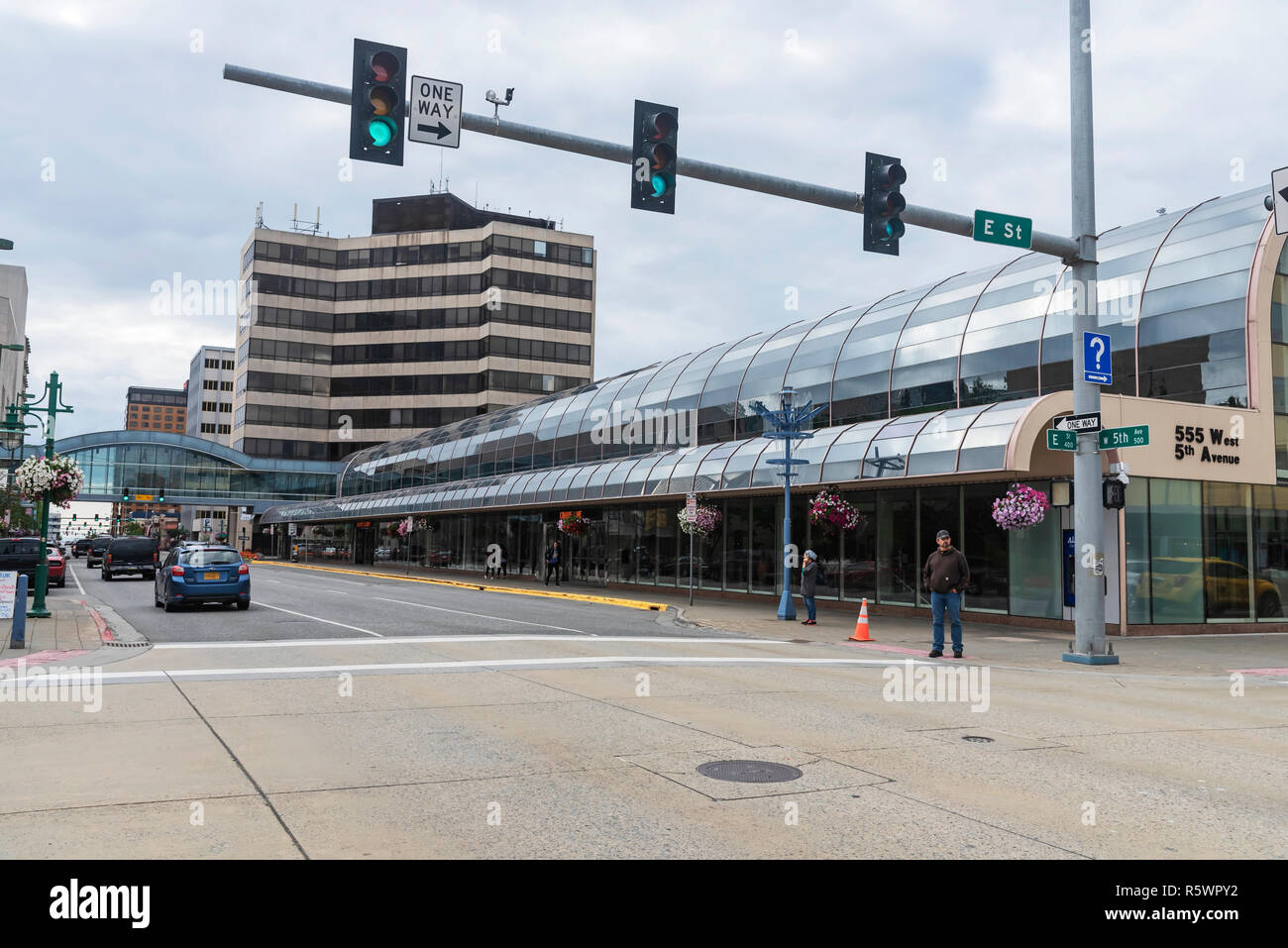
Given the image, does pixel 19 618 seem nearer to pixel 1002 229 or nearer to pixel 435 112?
pixel 435 112

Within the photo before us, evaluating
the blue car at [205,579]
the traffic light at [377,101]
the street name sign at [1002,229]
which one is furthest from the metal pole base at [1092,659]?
the blue car at [205,579]

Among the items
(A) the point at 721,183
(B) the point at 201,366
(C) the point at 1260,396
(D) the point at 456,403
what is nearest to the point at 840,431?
(C) the point at 1260,396

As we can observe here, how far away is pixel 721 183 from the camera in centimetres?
1228

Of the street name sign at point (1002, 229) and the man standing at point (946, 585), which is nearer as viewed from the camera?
the street name sign at point (1002, 229)

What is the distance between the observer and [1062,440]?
15.3 meters

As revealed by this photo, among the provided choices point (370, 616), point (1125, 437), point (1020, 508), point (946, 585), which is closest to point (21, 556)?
point (370, 616)

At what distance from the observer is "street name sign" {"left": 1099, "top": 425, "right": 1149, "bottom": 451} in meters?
14.7

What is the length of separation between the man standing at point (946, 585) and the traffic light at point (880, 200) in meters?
4.92

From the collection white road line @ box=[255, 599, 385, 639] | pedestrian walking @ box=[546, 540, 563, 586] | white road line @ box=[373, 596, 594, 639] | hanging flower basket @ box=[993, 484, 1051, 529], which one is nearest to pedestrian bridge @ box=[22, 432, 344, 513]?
pedestrian walking @ box=[546, 540, 563, 586]

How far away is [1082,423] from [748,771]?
10.5m

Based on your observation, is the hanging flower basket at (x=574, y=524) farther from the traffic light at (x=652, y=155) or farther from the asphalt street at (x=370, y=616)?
the traffic light at (x=652, y=155)

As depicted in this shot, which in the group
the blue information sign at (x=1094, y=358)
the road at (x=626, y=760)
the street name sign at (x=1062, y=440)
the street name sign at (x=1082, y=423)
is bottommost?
the road at (x=626, y=760)

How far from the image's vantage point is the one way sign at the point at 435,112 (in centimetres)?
1056

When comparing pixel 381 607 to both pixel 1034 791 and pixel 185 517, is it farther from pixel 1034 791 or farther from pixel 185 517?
pixel 185 517
